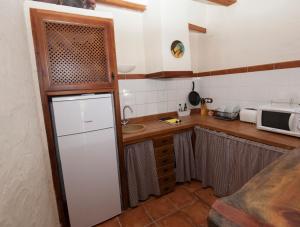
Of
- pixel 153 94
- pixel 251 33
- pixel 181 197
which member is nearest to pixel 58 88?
pixel 153 94

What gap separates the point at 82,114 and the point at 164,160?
1.04 m

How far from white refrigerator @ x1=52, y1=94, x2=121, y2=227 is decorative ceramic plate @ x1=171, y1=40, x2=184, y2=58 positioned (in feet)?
3.49

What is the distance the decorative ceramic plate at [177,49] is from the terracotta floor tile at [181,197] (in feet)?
5.44

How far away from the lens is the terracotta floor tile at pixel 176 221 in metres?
1.59

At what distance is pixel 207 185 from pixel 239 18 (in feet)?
6.77

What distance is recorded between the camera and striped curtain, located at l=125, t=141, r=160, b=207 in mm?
1729

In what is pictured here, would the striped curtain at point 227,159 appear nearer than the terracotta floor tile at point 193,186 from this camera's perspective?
Yes

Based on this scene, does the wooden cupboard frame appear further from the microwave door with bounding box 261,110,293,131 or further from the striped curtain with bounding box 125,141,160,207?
the microwave door with bounding box 261,110,293,131

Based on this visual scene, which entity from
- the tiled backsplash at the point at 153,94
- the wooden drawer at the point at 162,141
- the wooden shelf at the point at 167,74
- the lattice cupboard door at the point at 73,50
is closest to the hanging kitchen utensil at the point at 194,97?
the tiled backsplash at the point at 153,94

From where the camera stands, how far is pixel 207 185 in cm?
205

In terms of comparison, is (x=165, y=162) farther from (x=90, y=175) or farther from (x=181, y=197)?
(x=90, y=175)

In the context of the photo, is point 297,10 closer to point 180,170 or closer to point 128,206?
point 180,170

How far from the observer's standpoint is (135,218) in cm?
169

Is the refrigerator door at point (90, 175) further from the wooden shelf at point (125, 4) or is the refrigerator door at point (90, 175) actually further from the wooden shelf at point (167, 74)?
the wooden shelf at point (125, 4)
